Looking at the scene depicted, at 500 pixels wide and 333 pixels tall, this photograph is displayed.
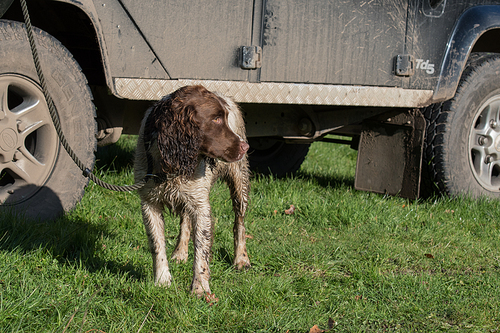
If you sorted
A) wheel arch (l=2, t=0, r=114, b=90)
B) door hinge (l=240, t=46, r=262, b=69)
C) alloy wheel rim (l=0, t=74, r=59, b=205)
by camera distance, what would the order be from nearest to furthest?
alloy wheel rim (l=0, t=74, r=59, b=205) → wheel arch (l=2, t=0, r=114, b=90) → door hinge (l=240, t=46, r=262, b=69)

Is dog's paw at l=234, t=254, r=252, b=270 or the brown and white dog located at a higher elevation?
the brown and white dog

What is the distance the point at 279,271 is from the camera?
140 inches

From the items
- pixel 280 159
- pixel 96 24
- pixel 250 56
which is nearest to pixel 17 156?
pixel 96 24

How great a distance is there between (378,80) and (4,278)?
3.66m

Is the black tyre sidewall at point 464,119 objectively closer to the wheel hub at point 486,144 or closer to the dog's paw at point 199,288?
the wheel hub at point 486,144

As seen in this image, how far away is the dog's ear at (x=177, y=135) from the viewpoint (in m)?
2.91

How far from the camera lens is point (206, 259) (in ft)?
10.5

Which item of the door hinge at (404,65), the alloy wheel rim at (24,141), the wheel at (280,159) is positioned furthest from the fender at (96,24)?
the wheel at (280,159)

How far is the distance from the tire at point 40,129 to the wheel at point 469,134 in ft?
11.7

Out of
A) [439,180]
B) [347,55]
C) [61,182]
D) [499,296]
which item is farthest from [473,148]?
[61,182]

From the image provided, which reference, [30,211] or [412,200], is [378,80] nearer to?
[412,200]

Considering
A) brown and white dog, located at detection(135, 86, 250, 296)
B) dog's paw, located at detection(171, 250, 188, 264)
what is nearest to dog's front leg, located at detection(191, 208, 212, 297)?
brown and white dog, located at detection(135, 86, 250, 296)

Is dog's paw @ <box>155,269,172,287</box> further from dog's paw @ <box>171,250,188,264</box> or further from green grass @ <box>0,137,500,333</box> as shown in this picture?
dog's paw @ <box>171,250,188,264</box>

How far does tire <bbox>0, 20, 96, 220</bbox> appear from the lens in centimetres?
356
